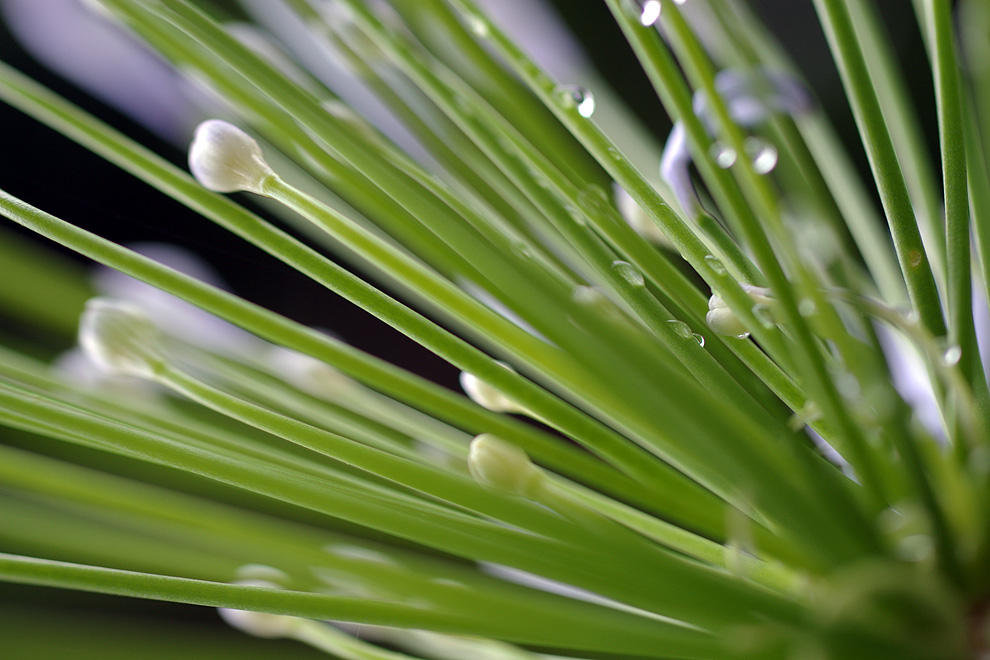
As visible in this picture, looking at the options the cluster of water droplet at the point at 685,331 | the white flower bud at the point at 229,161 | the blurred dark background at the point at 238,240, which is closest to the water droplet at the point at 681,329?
the cluster of water droplet at the point at 685,331

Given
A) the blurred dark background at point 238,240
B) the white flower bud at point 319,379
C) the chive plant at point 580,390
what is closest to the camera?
the chive plant at point 580,390

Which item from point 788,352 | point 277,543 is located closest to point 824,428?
point 788,352

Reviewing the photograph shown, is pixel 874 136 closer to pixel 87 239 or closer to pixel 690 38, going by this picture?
pixel 690 38

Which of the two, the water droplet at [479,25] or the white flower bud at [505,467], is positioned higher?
the water droplet at [479,25]

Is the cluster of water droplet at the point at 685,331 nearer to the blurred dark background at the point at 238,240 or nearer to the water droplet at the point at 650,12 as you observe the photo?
the water droplet at the point at 650,12

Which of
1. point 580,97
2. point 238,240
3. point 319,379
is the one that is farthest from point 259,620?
point 238,240

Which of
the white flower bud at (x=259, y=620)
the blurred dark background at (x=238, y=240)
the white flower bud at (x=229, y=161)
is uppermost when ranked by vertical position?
the blurred dark background at (x=238, y=240)

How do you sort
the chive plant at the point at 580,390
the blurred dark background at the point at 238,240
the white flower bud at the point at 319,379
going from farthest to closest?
the blurred dark background at the point at 238,240 < the white flower bud at the point at 319,379 < the chive plant at the point at 580,390
